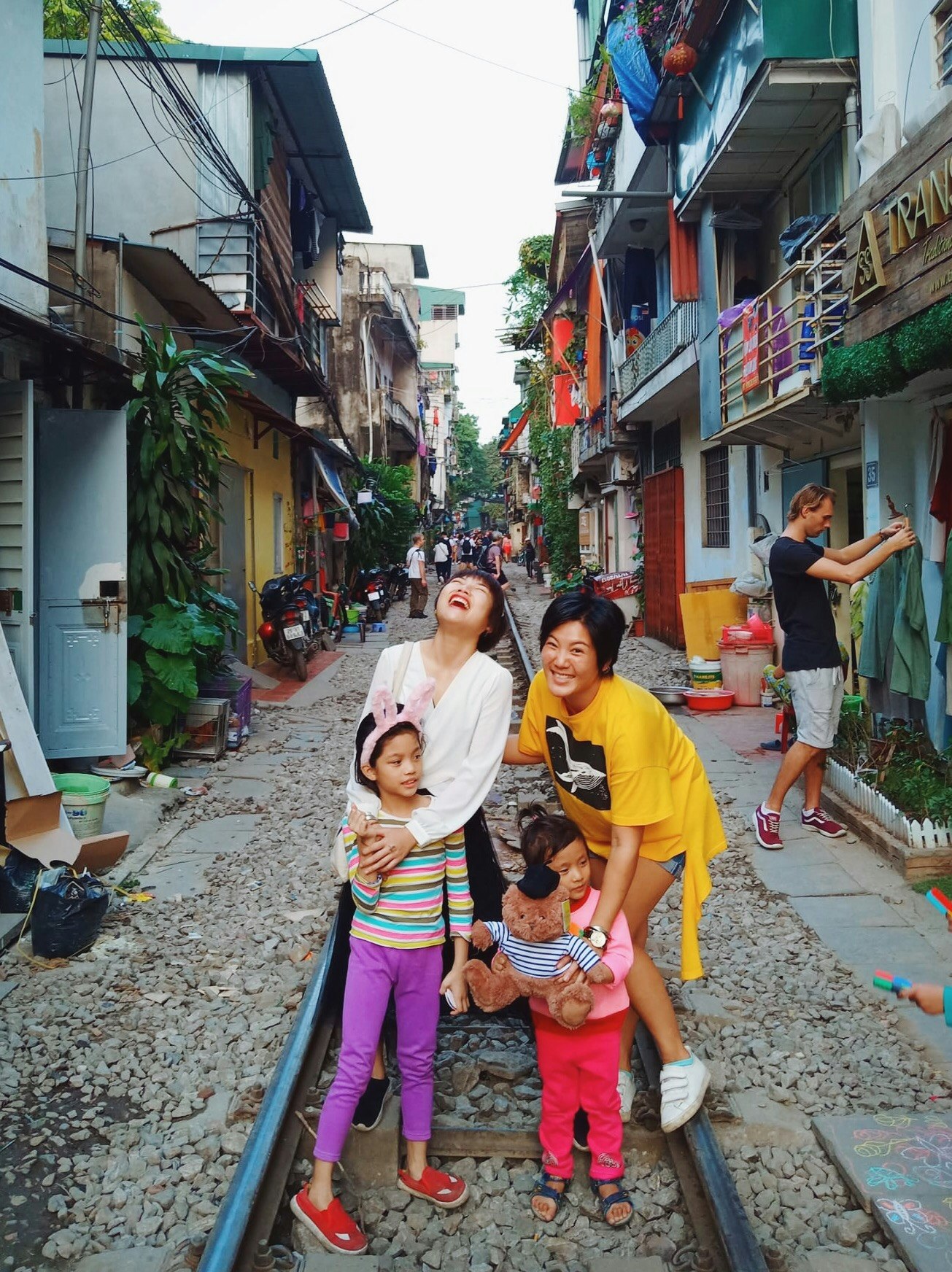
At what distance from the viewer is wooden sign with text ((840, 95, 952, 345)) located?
5.51m

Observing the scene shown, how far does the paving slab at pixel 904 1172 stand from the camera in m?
2.52

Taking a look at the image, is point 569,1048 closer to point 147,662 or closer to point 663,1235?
point 663,1235

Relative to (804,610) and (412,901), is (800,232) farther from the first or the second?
(412,901)

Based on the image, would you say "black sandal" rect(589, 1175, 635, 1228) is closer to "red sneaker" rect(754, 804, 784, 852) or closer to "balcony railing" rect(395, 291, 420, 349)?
"red sneaker" rect(754, 804, 784, 852)

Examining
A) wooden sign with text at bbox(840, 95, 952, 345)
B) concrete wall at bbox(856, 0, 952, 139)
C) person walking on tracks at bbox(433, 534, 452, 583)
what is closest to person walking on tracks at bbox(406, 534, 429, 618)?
person walking on tracks at bbox(433, 534, 452, 583)

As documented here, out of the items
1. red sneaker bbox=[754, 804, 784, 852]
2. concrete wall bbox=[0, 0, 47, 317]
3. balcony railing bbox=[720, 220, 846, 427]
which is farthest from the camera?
balcony railing bbox=[720, 220, 846, 427]

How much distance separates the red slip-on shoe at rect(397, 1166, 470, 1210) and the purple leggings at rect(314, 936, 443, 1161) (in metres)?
0.10

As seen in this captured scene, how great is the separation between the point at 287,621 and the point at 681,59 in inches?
308

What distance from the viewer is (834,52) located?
8.27 m

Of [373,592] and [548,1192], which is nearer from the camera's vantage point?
[548,1192]

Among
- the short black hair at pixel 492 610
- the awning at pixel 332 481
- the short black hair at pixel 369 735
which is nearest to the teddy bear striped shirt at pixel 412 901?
the short black hair at pixel 369 735

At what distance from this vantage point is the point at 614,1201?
2719mm

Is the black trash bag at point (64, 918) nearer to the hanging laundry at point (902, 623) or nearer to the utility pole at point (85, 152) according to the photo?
the hanging laundry at point (902, 623)

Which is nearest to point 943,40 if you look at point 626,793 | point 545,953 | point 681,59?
point 681,59
